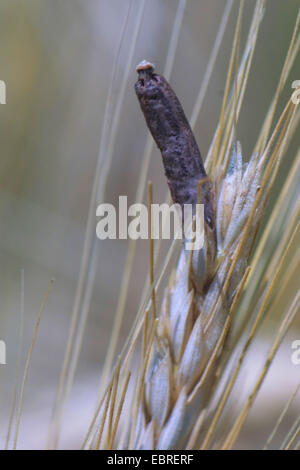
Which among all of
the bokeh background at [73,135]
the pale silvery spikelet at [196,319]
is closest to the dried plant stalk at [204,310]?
the pale silvery spikelet at [196,319]

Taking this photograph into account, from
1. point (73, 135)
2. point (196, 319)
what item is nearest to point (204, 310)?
point (196, 319)

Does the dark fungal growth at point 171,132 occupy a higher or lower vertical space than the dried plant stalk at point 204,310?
higher

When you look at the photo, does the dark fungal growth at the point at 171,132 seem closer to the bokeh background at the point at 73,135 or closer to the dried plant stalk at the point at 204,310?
the dried plant stalk at the point at 204,310

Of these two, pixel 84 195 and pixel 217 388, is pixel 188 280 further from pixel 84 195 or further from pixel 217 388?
pixel 84 195

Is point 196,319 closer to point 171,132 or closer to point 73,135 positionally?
point 171,132

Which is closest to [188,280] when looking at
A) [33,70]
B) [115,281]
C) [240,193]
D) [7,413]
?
[240,193]

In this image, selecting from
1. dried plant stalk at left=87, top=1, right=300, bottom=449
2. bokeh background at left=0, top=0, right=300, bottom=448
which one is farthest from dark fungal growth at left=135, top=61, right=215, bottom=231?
bokeh background at left=0, top=0, right=300, bottom=448
